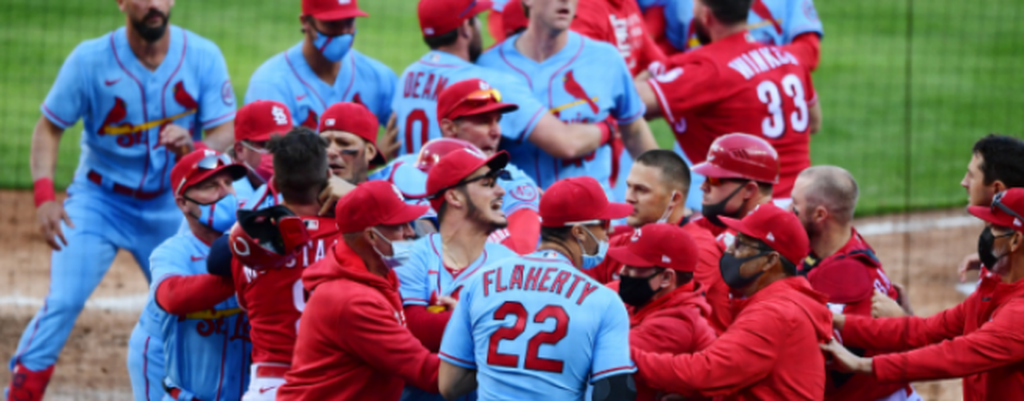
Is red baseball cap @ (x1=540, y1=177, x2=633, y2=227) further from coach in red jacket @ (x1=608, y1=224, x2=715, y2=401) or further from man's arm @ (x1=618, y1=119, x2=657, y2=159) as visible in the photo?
man's arm @ (x1=618, y1=119, x2=657, y2=159)

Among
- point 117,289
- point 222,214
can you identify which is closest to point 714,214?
point 222,214

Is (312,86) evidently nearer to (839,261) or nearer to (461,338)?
(461,338)

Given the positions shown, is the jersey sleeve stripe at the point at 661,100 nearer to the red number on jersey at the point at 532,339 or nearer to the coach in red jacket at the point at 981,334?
the coach in red jacket at the point at 981,334

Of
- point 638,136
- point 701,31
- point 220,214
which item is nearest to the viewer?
point 220,214

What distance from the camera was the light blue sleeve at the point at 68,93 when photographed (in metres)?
5.58

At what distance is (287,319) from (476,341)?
0.82 m

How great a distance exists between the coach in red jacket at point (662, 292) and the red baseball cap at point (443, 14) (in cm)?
193

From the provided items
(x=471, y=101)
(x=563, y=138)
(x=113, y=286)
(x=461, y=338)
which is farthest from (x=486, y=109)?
(x=113, y=286)

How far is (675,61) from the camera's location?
18.8 ft

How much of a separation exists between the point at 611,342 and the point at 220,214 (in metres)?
1.67

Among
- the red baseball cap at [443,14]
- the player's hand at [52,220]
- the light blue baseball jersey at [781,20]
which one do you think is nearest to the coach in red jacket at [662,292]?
the red baseball cap at [443,14]

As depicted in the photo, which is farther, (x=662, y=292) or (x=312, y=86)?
(x=312, y=86)

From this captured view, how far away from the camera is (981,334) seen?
3.50 meters

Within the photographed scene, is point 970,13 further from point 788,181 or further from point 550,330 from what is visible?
point 550,330
